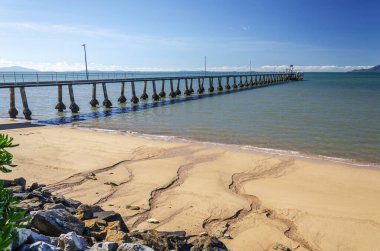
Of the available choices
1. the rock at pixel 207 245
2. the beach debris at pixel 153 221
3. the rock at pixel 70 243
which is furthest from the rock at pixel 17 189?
the rock at pixel 207 245

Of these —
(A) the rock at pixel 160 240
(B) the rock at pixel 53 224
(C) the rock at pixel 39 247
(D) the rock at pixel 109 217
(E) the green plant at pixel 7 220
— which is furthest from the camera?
(D) the rock at pixel 109 217

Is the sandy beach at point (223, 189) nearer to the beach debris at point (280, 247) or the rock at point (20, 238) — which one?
the beach debris at point (280, 247)

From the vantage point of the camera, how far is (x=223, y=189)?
309 inches

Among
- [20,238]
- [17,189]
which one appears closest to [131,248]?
[20,238]

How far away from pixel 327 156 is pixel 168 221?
779 centimetres

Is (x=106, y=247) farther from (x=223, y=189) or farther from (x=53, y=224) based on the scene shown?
(x=223, y=189)

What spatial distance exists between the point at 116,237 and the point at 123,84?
2839cm

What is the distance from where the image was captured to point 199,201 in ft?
23.0

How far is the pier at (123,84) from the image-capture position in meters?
24.0

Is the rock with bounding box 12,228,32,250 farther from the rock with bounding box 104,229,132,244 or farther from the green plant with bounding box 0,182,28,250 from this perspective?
the rock with bounding box 104,229,132,244

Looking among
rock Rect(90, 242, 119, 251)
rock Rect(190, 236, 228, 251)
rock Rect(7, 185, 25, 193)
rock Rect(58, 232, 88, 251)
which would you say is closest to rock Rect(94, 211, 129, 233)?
rock Rect(190, 236, 228, 251)

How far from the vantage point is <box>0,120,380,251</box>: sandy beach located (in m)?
5.80

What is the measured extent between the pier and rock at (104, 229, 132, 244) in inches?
724

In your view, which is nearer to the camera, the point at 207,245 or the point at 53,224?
the point at 53,224
